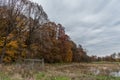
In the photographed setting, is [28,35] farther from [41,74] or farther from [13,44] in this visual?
[41,74]

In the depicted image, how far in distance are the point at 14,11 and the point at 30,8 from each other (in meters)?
10.8

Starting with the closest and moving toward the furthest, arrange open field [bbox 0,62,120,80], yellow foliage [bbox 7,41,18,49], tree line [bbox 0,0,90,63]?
open field [bbox 0,62,120,80] → tree line [bbox 0,0,90,63] → yellow foliage [bbox 7,41,18,49]

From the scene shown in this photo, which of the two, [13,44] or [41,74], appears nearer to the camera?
[41,74]

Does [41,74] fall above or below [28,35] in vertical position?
below

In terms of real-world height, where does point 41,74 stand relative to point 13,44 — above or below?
below

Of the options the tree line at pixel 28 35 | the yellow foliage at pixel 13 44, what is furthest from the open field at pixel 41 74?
the yellow foliage at pixel 13 44

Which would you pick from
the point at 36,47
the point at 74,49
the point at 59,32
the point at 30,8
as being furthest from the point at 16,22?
the point at 74,49

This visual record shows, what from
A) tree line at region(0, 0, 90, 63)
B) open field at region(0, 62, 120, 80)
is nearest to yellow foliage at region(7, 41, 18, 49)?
tree line at region(0, 0, 90, 63)

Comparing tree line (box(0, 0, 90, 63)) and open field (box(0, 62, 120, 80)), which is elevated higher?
tree line (box(0, 0, 90, 63))

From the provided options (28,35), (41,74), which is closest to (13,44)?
(28,35)

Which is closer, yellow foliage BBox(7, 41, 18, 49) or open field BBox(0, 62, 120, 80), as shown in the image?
open field BBox(0, 62, 120, 80)

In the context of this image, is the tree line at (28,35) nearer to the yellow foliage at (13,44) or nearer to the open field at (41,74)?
the yellow foliage at (13,44)

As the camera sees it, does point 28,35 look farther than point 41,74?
Yes

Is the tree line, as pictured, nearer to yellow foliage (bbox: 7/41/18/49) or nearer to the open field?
yellow foliage (bbox: 7/41/18/49)
